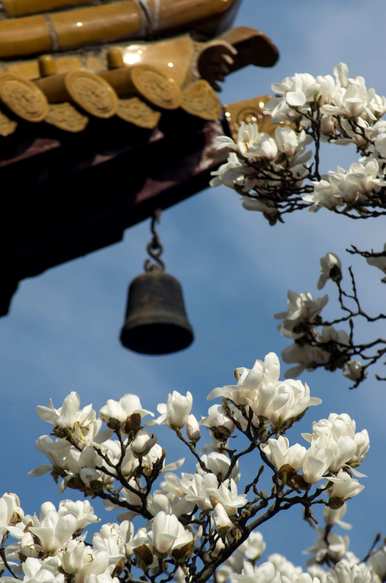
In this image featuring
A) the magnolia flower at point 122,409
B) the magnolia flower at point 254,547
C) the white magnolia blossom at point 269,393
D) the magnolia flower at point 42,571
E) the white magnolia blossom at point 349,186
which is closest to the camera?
the magnolia flower at point 42,571

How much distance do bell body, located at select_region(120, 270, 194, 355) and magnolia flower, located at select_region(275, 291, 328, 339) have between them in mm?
1904

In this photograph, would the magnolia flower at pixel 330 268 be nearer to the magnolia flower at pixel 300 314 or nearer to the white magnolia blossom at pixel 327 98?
the magnolia flower at pixel 300 314

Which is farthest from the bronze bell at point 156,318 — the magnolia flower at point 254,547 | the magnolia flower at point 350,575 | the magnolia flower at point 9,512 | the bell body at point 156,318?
the magnolia flower at point 9,512

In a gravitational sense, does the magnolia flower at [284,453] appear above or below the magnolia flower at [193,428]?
above

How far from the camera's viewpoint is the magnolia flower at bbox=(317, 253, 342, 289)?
6.40 metres

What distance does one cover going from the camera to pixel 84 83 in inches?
320

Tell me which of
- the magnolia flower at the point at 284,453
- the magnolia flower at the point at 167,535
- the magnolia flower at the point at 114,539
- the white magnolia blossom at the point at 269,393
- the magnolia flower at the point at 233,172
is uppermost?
the magnolia flower at the point at 233,172

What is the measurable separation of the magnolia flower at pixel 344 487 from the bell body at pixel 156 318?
2752mm

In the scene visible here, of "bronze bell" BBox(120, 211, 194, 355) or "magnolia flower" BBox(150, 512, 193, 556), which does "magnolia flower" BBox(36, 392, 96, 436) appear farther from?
"bronze bell" BBox(120, 211, 194, 355)

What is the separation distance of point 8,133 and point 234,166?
180 centimetres

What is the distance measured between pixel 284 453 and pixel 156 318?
111 inches

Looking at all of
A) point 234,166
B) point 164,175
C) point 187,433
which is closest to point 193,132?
point 164,175

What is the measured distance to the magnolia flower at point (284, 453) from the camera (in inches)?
217

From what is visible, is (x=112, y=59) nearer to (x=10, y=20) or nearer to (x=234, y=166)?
(x=10, y=20)
